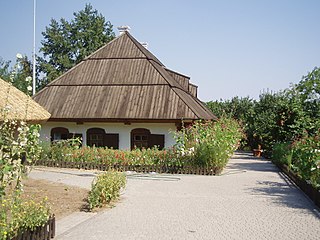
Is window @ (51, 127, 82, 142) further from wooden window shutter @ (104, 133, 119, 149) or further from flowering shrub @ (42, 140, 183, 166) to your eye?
flowering shrub @ (42, 140, 183, 166)

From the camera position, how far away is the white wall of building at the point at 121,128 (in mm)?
22000

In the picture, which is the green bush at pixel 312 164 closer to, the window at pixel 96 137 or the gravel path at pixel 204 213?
the gravel path at pixel 204 213

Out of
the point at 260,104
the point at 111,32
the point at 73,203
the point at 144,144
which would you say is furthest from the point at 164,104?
the point at 111,32

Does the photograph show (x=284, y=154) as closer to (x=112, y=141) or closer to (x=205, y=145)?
(x=205, y=145)

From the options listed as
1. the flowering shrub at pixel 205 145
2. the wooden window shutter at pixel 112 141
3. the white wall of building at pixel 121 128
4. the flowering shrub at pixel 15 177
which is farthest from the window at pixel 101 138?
the flowering shrub at pixel 15 177

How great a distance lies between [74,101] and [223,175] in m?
10.6

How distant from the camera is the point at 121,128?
2292 cm

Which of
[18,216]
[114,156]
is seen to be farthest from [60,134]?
[18,216]

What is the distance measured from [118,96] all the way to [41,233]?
1684 cm

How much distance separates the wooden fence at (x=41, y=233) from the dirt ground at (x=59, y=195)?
184cm

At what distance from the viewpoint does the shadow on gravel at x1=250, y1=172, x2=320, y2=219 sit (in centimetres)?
1062

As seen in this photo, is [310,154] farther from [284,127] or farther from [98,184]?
[284,127]

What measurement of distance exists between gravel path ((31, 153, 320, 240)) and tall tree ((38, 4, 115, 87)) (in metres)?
31.9

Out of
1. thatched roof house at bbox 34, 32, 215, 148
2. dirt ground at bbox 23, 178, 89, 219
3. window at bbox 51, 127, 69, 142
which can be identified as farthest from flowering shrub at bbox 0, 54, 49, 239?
window at bbox 51, 127, 69, 142
